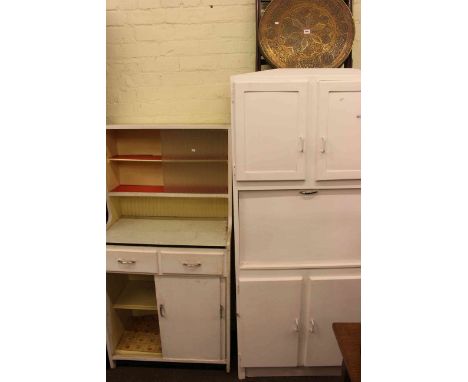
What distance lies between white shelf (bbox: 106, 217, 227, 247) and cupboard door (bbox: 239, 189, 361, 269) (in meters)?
0.22

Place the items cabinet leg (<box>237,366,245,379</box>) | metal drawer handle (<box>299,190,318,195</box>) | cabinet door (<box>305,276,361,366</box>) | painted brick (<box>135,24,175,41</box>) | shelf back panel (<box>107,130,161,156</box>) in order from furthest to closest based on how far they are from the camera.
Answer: shelf back panel (<box>107,130,161,156</box>) → painted brick (<box>135,24,175,41</box>) → cabinet leg (<box>237,366,245,379</box>) → cabinet door (<box>305,276,361,366</box>) → metal drawer handle (<box>299,190,318,195</box>)

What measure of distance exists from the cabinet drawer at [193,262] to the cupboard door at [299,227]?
15 cm

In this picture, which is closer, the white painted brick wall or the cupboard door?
the cupboard door

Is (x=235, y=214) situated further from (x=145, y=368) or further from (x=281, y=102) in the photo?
(x=145, y=368)

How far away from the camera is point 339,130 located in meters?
1.87

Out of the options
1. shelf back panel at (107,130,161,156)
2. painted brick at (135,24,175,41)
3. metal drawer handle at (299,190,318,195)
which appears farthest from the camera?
shelf back panel at (107,130,161,156)

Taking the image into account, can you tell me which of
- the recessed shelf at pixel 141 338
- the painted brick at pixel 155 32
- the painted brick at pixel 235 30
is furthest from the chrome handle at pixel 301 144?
the recessed shelf at pixel 141 338

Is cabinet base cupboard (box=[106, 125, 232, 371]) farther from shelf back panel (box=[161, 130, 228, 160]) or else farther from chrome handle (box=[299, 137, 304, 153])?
chrome handle (box=[299, 137, 304, 153])

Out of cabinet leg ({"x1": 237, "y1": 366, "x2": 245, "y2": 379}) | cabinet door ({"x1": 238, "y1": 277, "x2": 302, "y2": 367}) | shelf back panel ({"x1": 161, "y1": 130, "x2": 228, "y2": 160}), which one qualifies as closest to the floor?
cabinet leg ({"x1": 237, "y1": 366, "x2": 245, "y2": 379})

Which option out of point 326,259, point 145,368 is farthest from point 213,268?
point 145,368

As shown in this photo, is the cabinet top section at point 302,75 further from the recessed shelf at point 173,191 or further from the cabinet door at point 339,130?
the recessed shelf at point 173,191

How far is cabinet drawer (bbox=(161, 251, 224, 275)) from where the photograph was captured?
2.06 meters

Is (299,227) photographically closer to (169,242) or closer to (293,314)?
(293,314)

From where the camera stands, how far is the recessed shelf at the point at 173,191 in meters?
2.32
